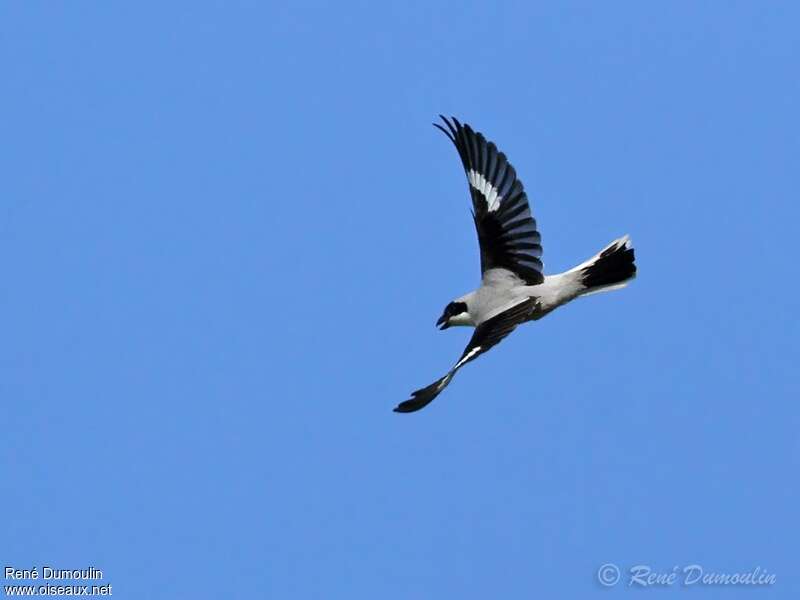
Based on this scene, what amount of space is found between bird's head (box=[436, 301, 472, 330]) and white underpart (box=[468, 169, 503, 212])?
0.83 metres

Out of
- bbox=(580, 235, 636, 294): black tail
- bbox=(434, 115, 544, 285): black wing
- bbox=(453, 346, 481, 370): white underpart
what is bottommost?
bbox=(453, 346, 481, 370): white underpart

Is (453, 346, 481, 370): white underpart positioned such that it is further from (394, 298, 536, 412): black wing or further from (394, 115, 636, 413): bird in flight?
(394, 115, 636, 413): bird in flight

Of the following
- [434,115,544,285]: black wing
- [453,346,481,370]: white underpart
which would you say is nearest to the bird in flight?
[434,115,544,285]: black wing

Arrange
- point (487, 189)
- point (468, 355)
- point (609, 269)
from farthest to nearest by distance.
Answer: point (487, 189) < point (609, 269) < point (468, 355)

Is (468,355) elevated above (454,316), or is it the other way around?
(454,316)

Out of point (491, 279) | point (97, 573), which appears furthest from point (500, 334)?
point (97, 573)

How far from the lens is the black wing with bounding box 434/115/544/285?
10.5 metres

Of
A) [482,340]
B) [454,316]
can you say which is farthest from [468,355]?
[454,316]

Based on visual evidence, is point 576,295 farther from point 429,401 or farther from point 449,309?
point 429,401

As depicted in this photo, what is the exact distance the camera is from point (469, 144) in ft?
35.6

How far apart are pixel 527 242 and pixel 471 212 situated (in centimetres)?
53

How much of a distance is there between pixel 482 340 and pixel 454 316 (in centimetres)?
118

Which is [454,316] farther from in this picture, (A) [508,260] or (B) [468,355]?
(B) [468,355]

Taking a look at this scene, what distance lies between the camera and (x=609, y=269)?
10484 mm
